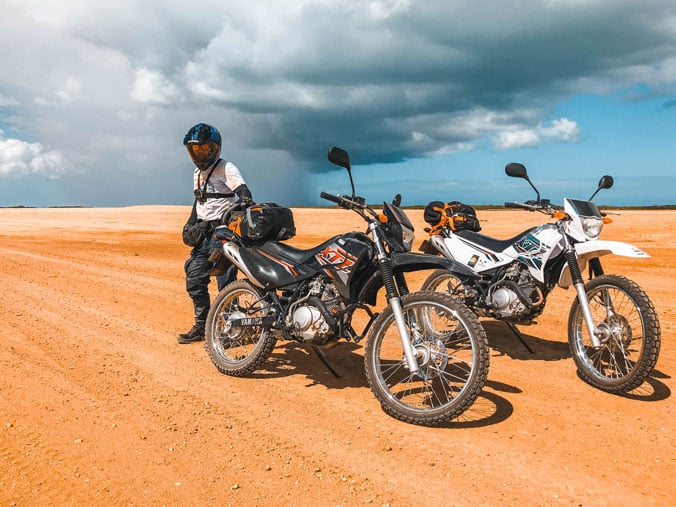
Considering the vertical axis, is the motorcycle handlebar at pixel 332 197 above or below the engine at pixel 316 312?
above

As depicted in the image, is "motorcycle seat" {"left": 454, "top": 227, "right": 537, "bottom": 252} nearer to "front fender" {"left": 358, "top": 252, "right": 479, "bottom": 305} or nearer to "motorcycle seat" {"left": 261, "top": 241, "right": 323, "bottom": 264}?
"front fender" {"left": 358, "top": 252, "right": 479, "bottom": 305}

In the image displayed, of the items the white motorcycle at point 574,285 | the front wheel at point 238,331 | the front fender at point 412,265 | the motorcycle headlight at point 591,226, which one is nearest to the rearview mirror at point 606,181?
the white motorcycle at point 574,285

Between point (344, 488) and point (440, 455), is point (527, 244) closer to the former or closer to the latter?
point (440, 455)

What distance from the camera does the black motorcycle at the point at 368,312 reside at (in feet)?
14.2

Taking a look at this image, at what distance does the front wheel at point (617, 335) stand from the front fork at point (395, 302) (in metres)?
2.01

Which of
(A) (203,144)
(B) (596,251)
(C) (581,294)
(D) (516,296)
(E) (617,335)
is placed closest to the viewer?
(E) (617,335)

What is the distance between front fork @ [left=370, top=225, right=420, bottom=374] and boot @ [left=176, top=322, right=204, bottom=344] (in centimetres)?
306

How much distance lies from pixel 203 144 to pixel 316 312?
2.82m

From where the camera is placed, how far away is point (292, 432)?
4191 mm

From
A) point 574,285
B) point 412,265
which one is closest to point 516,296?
point 574,285

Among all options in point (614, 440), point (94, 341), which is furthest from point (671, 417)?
point (94, 341)

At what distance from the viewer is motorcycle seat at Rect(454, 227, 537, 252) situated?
637cm

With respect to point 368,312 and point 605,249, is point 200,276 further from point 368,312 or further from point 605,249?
point 605,249

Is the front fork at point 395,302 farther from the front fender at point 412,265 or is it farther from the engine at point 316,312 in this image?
the engine at point 316,312
